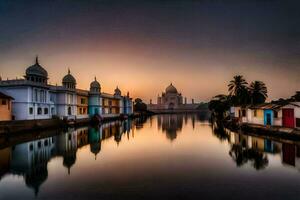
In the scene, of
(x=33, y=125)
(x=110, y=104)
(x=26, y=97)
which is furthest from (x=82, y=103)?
(x=33, y=125)

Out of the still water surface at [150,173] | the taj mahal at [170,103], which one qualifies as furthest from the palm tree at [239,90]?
the taj mahal at [170,103]

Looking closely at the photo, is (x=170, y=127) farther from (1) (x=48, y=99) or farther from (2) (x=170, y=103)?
(2) (x=170, y=103)

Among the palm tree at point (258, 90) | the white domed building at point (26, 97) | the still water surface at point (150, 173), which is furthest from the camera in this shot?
the palm tree at point (258, 90)

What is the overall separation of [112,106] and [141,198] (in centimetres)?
6543

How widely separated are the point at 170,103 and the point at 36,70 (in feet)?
397

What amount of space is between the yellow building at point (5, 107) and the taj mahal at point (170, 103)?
12424 cm

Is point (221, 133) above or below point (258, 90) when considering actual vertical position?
below

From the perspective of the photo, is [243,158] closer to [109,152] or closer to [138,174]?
[138,174]

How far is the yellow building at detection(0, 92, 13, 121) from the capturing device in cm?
3281

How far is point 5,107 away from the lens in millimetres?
33500

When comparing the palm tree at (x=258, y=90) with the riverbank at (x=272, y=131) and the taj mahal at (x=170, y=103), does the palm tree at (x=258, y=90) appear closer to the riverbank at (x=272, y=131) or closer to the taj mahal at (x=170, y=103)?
the riverbank at (x=272, y=131)

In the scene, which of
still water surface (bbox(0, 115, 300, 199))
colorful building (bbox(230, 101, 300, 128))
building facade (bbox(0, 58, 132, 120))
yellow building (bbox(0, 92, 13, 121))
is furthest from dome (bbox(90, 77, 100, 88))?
still water surface (bbox(0, 115, 300, 199))

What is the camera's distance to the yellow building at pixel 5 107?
32812mm

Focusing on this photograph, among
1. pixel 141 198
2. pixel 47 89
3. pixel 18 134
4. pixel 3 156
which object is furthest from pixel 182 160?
pixel 47 89
